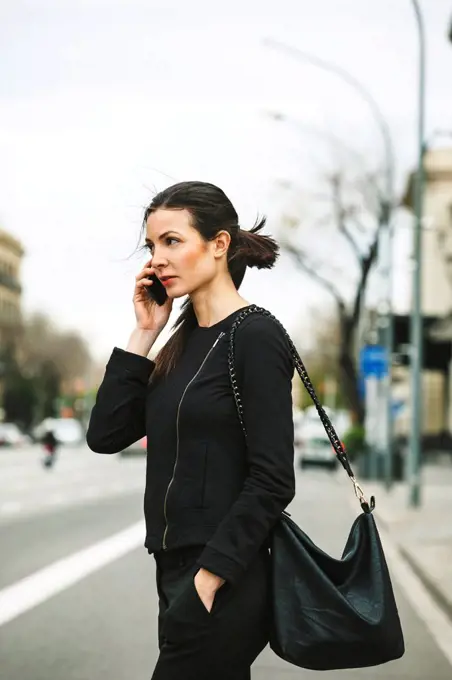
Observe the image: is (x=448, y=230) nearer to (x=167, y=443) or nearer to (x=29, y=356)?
(x=29, y=356)

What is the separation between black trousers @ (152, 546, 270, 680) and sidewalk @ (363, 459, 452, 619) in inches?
290

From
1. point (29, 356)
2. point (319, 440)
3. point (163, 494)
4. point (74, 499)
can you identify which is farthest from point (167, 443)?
point (29, 356)

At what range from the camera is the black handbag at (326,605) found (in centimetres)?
302

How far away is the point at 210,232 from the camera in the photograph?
10.7 feet

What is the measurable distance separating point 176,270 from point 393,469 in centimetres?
3294

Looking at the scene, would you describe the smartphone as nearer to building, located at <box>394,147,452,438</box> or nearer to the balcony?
building, located at <box>394,147,452,438</box>

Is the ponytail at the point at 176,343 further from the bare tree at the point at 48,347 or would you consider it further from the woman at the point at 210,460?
the bare tree at the point at 48,347

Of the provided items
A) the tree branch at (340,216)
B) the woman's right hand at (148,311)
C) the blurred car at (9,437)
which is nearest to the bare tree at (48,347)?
the blurred car at (9,437)

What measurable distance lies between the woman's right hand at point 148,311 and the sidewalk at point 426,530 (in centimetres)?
715

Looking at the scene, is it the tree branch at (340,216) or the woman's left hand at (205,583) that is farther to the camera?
the tree branch at (340,216)

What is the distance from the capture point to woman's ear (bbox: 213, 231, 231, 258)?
10.8 feet

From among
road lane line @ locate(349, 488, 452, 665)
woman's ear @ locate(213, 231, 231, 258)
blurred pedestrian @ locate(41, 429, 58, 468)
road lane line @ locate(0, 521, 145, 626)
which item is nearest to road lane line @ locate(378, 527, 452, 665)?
road lane line @ locate(349, 488, 452, 665)

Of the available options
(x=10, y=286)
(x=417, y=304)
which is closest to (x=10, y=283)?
(x=10, y=286)

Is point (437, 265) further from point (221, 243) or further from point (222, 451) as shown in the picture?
point (222, 451)
